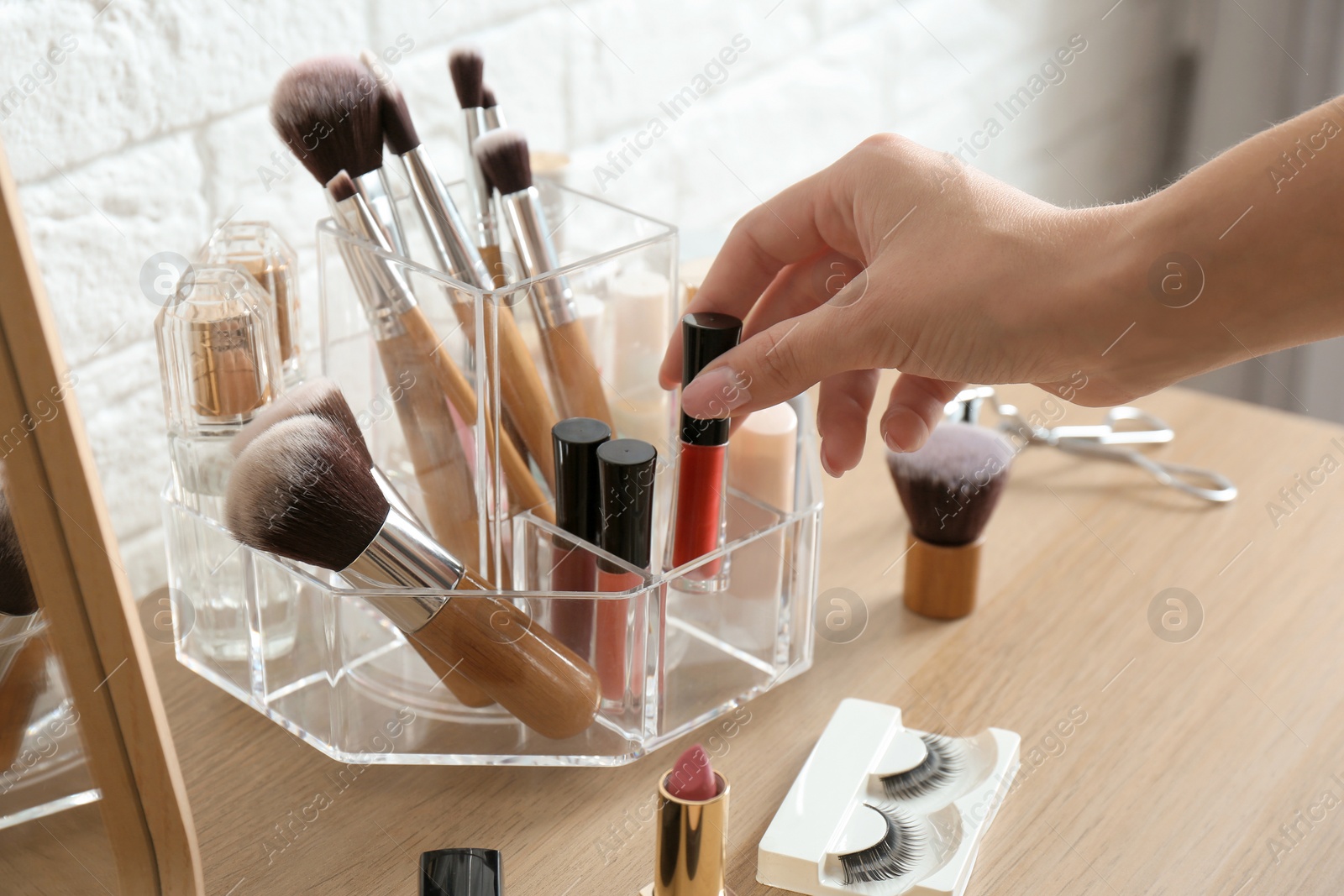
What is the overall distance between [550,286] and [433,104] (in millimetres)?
252

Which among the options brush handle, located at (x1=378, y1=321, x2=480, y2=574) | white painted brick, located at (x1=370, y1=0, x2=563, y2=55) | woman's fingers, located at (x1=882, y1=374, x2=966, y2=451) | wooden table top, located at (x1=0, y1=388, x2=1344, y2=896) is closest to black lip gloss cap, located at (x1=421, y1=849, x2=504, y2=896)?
wooden table top, located at (x1=0, y1=388, x2=1344, y2=896)

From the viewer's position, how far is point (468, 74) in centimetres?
53

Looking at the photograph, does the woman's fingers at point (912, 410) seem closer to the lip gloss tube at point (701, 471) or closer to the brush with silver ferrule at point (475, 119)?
the lip gloss tube at point (701, 471)

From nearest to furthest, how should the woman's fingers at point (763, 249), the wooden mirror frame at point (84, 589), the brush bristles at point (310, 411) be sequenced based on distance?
the wooden mirror frame at point (84, 589), the brush bristles at point (310, 411), the woman's fingers at point (763, 249)

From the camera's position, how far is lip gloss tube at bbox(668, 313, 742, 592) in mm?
484

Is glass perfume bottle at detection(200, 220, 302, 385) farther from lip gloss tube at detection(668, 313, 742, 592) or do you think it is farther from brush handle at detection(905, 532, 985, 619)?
brush handle at detection(905, 532, 985, 619)

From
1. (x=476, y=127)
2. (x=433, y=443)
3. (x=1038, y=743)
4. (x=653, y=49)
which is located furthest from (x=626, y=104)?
(x=1038, y=743)

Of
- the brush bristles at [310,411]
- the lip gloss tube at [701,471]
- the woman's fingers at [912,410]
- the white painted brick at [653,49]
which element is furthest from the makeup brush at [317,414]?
the white painted brick at [653,49]

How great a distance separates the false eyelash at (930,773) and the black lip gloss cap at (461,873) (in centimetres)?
16

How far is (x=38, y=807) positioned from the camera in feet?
1.29

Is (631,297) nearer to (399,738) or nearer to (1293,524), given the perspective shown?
(399,738)

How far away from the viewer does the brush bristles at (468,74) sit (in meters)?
0.53

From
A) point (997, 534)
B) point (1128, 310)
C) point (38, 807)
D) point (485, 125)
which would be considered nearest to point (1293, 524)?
point (997, 534)

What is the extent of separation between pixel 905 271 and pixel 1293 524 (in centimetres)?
37
